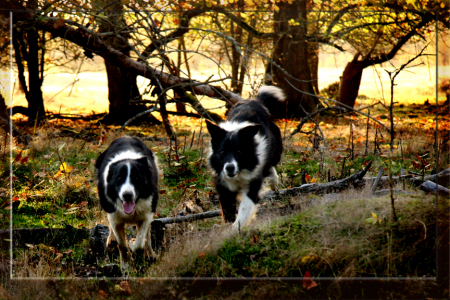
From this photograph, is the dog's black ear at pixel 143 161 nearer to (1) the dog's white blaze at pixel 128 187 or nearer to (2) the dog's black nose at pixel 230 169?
Answer: (1) the dog's white blaze at pixel 128 187

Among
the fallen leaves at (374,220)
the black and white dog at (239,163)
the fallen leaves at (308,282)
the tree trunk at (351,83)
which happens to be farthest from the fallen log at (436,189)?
the black and white dog at (239,163)

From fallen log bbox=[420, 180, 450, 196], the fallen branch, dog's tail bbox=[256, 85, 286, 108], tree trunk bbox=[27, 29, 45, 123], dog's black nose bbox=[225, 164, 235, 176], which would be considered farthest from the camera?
dog's tail bbox=[256, 85, 286, 108]

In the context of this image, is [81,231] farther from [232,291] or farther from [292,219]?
[292,219]

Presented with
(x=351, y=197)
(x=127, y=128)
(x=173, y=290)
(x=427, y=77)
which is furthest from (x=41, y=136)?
(x=427, y=77)

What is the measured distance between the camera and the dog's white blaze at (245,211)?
188 inches

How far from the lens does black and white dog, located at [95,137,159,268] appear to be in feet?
14.6

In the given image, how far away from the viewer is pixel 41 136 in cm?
598

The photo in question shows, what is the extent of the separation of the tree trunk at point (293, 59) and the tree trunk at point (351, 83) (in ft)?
1.19

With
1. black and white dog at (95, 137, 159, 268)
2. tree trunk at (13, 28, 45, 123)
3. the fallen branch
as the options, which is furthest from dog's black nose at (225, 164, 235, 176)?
tree trunk at (13, 28, 45, 123)

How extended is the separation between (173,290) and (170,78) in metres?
3.79

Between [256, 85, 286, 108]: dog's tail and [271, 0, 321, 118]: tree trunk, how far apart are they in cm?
8

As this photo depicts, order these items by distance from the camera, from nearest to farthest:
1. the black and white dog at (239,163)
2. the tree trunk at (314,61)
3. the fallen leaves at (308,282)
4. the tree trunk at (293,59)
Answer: the fallen leaves at (308,282), the black and white dog at (239,163), the tree trunk at (293,59), the tree trunk at (314,61)

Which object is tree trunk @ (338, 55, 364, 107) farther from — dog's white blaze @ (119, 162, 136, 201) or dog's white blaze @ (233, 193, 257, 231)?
dog's white blaze @ (119, 162, 136, 201)

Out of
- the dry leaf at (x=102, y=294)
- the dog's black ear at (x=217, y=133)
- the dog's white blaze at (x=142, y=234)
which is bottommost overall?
the dry leaf at (x=102, y=294)
